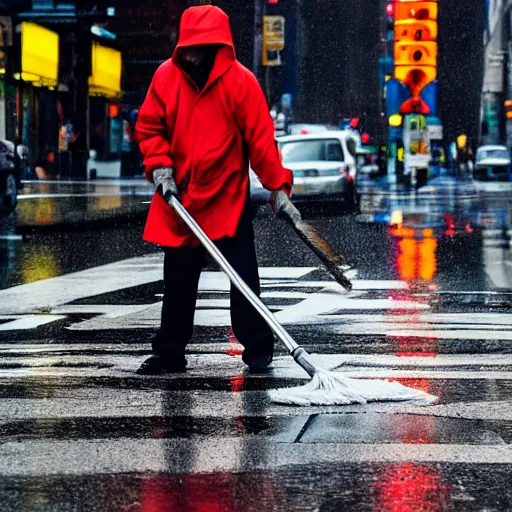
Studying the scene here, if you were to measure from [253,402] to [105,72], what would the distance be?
49.5 metres

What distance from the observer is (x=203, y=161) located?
22.8 ft

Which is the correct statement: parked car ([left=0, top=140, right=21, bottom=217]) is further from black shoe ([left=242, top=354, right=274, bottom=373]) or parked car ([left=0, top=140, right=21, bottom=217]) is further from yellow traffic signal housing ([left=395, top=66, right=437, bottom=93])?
yellow traffic signal housing ([left=395, top=66, right=437, bottom=93])

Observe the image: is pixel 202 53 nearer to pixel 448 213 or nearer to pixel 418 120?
pixel 448 213

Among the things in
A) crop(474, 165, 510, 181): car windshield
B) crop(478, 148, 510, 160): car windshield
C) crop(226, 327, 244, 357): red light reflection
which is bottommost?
crop(474, 165, 510, 181): car windshield

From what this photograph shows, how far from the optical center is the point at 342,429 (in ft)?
17.7

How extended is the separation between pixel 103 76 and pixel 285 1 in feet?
279

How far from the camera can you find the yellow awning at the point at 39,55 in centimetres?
4353

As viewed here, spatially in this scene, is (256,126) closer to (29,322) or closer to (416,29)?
(29,322)

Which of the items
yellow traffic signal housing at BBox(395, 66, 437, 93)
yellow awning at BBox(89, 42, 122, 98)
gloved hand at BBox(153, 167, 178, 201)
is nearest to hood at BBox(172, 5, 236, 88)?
gloved hand at BBox(153, 167, 178, 201)

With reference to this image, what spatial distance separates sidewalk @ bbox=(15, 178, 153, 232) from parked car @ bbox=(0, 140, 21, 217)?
0.24m

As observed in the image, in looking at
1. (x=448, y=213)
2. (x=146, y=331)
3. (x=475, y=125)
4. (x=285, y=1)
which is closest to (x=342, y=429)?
(x=146, y=331)

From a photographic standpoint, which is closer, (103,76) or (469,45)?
(103,76)

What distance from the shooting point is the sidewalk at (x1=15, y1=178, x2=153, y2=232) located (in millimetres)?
22438

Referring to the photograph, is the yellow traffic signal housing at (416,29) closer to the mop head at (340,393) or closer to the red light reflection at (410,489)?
the mop head at (340,393)
